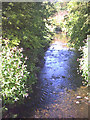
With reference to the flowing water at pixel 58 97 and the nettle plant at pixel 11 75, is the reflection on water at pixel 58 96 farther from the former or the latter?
the nettle plant at pixel 11 75

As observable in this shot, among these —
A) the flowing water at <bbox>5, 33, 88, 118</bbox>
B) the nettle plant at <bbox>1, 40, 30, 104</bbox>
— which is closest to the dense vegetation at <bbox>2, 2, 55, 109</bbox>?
the nettle plant at <bbox>1, 40, 30, 104</bbox>

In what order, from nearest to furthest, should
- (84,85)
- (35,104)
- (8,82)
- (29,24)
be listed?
(8,82) < (35,104) < (29,24) < (84,85)

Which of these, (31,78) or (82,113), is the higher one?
(31,78)

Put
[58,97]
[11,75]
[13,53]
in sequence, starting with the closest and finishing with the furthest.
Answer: [11,75]
[13,53]
[58,97]

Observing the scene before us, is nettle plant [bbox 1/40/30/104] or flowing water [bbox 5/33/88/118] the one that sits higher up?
nettle plant [bbox 1/40/30/104]

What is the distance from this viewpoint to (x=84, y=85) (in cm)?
602

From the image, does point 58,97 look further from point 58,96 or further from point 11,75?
point 11,75

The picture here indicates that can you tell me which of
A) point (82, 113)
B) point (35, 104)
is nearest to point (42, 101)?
point (35, 104)

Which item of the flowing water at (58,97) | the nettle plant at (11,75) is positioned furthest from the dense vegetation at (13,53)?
the flowing water at (58,97)

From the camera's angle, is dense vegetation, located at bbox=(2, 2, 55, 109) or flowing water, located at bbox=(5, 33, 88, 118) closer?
dense vegetation, located at bbox=(2, 2, 55, 109)

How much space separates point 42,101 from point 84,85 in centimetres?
189

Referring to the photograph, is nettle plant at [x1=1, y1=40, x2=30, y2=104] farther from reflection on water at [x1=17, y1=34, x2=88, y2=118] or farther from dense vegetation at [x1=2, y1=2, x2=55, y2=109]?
reflection on water at [x1=17, y1=34, x2=88, y2=118]

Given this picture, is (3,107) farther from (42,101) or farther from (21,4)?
(21,4)

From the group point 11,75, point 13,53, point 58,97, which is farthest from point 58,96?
point 13,53
